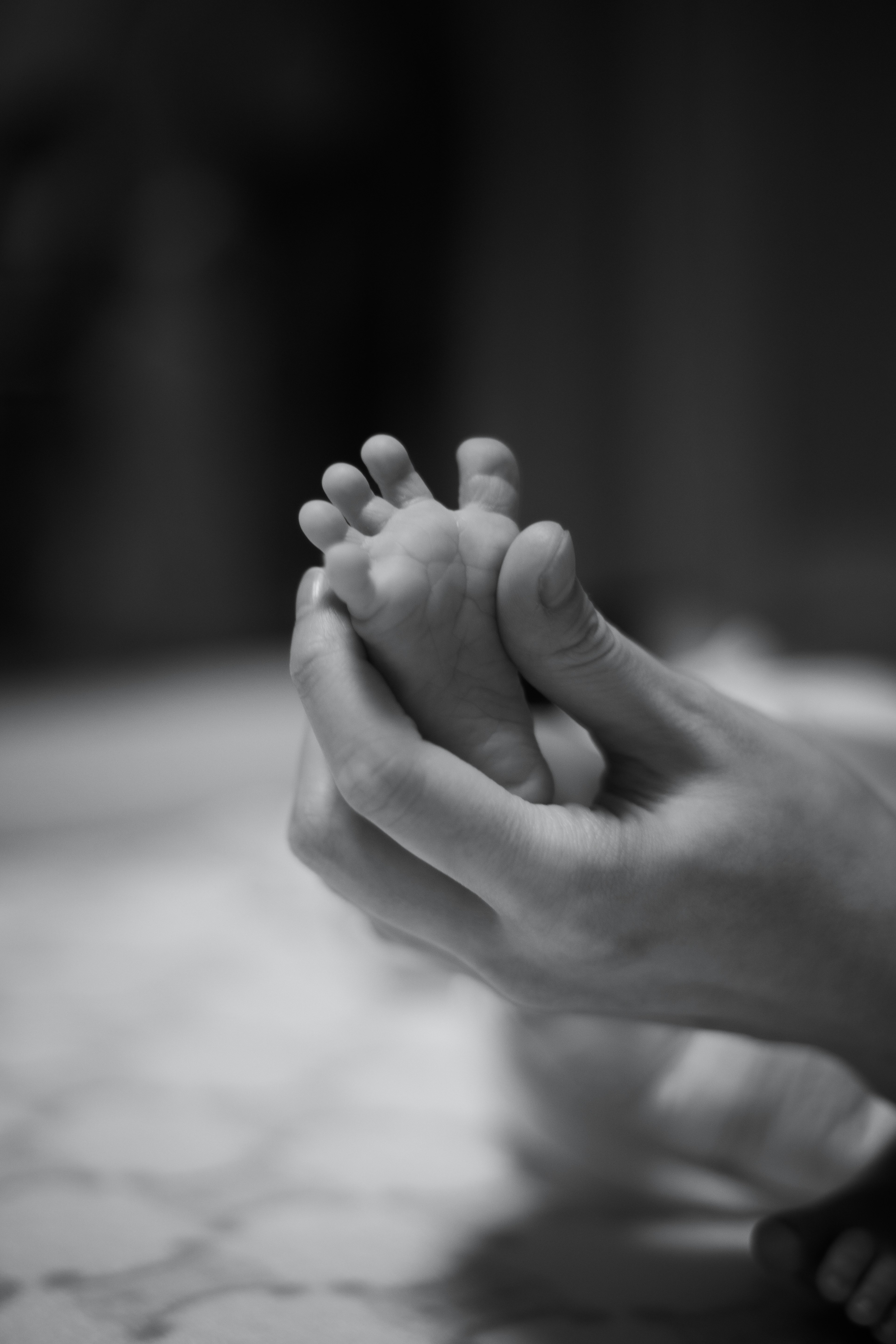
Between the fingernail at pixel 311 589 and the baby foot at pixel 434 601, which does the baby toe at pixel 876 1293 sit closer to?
the baby foot at pixel 434 601

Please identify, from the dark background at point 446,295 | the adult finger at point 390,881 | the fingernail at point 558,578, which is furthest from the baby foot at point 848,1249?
the dark background at point 446,295

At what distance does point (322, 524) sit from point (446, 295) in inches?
94.2

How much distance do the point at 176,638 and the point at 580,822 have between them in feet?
6.86

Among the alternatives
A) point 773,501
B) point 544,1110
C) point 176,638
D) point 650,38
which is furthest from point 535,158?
point 544,1110

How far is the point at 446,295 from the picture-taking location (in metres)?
2.82

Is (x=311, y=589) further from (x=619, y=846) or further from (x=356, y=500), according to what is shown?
(x=619, y=846)

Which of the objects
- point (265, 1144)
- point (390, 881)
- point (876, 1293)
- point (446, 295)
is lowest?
point (265, 1144)

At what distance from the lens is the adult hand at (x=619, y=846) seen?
0.54 meters

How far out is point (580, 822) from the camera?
0.56m

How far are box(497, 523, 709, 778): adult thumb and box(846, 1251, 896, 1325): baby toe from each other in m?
0.26

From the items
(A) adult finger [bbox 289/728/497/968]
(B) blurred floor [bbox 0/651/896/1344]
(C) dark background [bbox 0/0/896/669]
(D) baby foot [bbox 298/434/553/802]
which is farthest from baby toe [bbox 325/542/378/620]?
(C) dark background [bbox 0/0/896/669]

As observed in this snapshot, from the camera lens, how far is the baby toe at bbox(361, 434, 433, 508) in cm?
62

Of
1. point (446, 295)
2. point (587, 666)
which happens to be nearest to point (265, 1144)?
point (587, 666)

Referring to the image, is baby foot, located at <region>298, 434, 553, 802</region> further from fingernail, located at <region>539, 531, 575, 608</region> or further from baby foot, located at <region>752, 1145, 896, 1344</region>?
baby foot, located at <region>752, 1145, 896, 1344</region>
